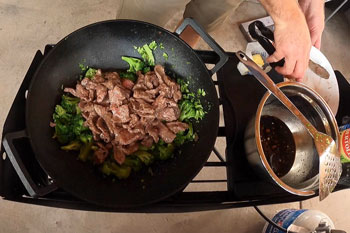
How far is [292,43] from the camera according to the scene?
3.59ft

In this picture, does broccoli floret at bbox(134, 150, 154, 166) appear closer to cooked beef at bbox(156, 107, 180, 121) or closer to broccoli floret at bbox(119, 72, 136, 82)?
cooked beef at bbox(156, 107, 180, 121)

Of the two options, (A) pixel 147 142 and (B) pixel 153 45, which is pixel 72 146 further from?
(B) pixel 153 45

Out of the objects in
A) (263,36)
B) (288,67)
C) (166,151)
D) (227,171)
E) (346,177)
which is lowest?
(346,177)

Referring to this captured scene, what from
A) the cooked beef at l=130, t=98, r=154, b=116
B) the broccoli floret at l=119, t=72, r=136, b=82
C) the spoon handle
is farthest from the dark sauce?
the broccoli floret at l=119, t=72, r=136, b=82

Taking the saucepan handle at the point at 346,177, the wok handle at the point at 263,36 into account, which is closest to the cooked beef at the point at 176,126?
the wok handle at the point at 263,36

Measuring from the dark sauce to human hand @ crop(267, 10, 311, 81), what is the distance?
8.3 inches

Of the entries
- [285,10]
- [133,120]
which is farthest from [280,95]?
[133,120]

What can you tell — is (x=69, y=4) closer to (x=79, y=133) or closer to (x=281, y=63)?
(x=79, y=133)

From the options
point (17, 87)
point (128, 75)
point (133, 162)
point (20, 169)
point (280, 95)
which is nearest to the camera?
point (20, 169)

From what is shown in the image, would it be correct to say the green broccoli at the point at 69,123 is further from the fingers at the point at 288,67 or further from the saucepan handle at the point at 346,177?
the saucepan handle at the point at 346,177

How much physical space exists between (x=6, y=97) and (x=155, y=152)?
118 cm

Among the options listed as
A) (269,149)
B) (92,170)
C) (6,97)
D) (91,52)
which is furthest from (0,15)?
(269,149)

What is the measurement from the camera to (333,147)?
1.02 m

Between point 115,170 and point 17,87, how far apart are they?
113cm
